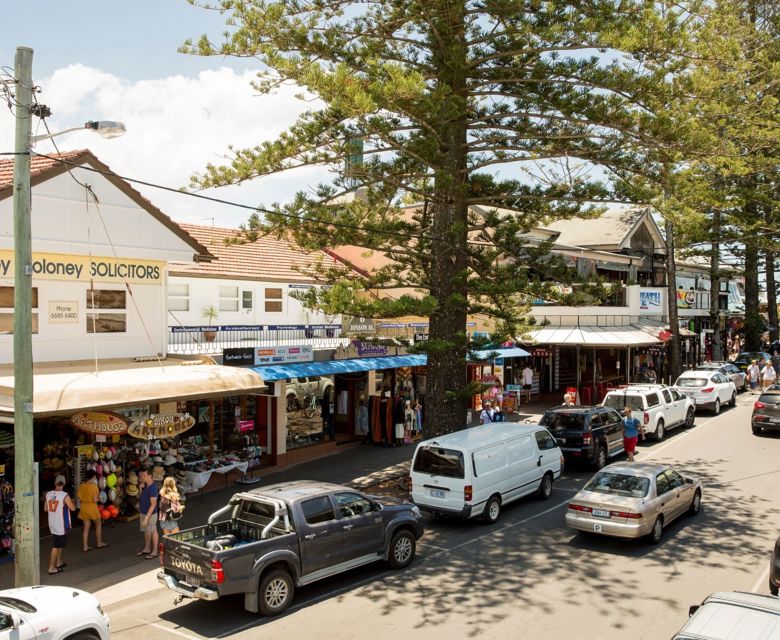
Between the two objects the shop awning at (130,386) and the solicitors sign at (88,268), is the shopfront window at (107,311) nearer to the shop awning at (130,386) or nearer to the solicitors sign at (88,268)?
the solicitors sign at (88,268)

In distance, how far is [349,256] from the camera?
29062 mm

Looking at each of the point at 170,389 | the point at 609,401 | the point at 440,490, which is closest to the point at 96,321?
the point at 170,389

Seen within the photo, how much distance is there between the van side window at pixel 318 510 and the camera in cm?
1083

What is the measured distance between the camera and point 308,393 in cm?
2200

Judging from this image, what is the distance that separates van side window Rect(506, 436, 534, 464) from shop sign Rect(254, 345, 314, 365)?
6.72m

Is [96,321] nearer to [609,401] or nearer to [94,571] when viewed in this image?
[94,571]

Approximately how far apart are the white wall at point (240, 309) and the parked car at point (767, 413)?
14914 mm

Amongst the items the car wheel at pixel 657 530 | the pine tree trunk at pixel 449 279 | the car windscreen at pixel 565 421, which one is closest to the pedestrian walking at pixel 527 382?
the car windscreen at pixel 565 421

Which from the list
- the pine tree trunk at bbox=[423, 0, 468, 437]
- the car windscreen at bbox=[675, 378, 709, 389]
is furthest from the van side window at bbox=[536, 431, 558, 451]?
the car windscreen at bbox=[675, 378, 709, 389]

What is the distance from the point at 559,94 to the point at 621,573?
1060 cm

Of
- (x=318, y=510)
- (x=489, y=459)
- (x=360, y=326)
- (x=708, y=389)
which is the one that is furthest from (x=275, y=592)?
(x=708, y=389)

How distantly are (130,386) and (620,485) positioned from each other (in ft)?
31.5

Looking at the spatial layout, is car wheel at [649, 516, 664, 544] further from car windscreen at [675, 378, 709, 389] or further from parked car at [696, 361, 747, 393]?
parked car at [696, 361, 747, 393]

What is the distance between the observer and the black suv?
19016mm
